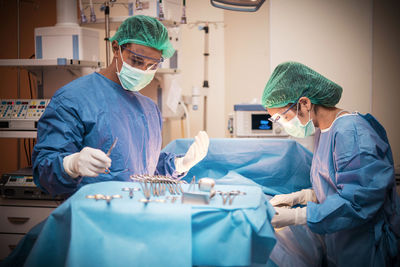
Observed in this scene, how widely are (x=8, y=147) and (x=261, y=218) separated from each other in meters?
2.91

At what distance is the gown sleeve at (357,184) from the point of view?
133 centimetres

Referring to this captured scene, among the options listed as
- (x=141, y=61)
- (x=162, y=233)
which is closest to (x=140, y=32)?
(x=141, y=61)

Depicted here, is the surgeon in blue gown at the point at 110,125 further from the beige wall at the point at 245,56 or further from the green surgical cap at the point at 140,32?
the beige wall at the point at 245,56

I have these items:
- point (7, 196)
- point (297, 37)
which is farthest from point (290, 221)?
point (297, 37)

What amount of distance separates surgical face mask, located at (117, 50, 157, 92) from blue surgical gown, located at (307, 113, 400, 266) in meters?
0.91

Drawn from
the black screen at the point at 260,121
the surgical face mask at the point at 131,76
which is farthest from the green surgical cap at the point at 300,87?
the black screen at the point at 260,121

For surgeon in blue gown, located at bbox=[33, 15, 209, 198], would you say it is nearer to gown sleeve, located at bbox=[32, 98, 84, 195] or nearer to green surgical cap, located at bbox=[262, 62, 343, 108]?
gown sleeve, located at bbox=[32, 98, 84, 195]

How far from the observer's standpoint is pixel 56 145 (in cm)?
124

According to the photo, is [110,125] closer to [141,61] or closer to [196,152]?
[141,61]

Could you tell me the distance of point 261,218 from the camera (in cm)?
94

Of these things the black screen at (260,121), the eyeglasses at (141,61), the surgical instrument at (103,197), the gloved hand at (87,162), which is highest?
the eyeglasses at (141,61)

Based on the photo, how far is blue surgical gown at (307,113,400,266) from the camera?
1332mm

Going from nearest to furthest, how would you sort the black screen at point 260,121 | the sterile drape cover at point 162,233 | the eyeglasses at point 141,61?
1. the sterile drape cover at point 162,233
2. the eyeglasses at point 141,61
3. the black screen at point 260,121

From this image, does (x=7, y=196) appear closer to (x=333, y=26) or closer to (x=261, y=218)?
(x=261, y=218)
